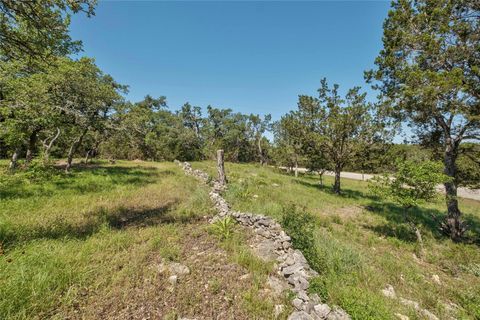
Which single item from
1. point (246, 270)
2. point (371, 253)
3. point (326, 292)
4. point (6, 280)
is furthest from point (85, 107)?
point (371, 253)

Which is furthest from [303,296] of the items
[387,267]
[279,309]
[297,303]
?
[387,267]

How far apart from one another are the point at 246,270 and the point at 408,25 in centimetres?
1185

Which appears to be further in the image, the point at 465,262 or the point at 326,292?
the point at 465,262

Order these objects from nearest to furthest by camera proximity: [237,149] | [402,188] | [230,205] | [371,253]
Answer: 1. [371,253]
2. [402,188]
3. [230,205]
4. [237,149]

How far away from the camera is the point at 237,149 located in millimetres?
51062

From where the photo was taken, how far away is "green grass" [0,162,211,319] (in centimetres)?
334

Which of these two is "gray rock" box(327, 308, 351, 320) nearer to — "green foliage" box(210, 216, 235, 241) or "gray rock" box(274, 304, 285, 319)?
"gray rock" box(274, 304, 285, 319)

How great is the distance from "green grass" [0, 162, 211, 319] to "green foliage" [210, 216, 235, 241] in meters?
1.18

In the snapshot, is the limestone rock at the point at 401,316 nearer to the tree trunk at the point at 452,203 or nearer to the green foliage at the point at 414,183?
the green foliage at the point at 414,183

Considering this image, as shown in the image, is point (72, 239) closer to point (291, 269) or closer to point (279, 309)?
point (279, 309)

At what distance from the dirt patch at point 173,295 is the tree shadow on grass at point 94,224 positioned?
95.7 inches

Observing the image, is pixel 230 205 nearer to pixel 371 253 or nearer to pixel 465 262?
pixel 371 253

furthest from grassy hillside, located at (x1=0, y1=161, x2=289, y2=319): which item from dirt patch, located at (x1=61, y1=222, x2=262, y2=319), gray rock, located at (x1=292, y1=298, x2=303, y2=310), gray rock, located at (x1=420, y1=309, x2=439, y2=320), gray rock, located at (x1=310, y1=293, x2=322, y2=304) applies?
gray rock, located at (x1=420, y1=309, x2=439, y2=320)

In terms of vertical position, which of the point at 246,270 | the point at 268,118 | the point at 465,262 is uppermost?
the point at 268,118
